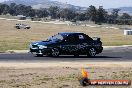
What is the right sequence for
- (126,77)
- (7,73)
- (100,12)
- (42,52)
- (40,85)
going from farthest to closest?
1. (100,12)
2. (42,52)
3. (7,73)
4. (126,77)
5. (40,85)

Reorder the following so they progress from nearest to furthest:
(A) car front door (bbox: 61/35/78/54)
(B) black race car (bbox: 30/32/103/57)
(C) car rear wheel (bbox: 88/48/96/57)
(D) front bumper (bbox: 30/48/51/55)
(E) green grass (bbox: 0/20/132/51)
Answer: (D) front bumper (bbox: 30/48/51/55)
(B) black race car (bbox: 30/32/103/57)
(A) car front door (bbox: 61/35/78/54)
(C) car rear wheel (bbox: 88/48/96/57)
(E) green grass (bbox: 0/20/132/51)

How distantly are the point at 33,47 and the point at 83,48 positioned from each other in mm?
3159

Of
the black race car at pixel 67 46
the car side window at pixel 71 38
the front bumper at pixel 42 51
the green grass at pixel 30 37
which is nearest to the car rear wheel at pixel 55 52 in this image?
the black race car at pixel 67 46

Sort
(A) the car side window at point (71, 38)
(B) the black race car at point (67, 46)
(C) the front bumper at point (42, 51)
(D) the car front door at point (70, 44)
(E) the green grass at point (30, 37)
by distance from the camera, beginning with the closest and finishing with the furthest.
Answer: (C) the front bumper at point (42, 51) < (B) the black race car at point (67, 46) < (D) the car front door at point (70, 44) < (A) the car side window at point (71, 38) < (E) the green grass at point (30, 37)

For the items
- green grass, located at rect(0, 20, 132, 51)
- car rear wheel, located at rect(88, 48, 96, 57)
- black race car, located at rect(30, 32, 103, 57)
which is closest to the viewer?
black race car, located at rect(30, 32, 103, 57)

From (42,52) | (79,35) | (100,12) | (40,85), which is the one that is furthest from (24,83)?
(100,12)

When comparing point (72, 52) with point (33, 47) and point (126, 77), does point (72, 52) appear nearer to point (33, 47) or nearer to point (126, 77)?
point (33, 47)

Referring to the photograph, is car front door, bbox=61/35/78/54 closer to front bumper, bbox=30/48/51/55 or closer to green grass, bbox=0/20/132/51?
front bumper, bbox=30/48/51/55

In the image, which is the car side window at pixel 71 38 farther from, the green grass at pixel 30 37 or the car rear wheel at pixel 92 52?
the green grass at pixel 30 37

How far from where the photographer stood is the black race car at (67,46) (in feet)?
84.5

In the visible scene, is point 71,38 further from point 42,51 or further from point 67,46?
point 42,51

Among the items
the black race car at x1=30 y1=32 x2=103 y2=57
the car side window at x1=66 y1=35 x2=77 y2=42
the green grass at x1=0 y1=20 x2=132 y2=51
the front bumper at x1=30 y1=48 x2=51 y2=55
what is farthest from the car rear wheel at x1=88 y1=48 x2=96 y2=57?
the green grass at x1=0 y1=20 x2=132 y2=51

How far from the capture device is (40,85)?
44.1 feet

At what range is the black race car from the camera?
84.5ft
